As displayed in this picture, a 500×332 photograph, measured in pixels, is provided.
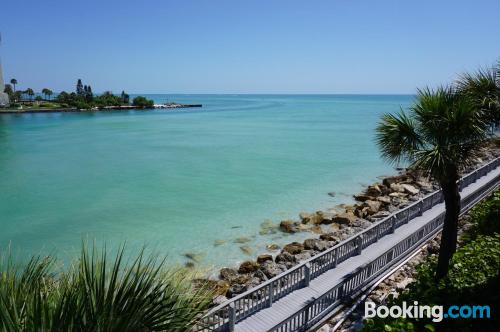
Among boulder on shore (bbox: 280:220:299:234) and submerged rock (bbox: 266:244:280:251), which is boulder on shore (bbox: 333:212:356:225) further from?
submerged rock (bbox: 266:244:280:251)

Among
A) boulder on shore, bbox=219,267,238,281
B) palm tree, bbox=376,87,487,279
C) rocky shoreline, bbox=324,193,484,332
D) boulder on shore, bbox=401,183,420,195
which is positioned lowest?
boulder on shore, bbox=219,267,238,281

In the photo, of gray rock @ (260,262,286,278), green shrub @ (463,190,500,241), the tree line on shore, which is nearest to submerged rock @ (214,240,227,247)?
gray rock @ (260,262,286,278)

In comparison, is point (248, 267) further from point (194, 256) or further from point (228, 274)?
point (194, 256)

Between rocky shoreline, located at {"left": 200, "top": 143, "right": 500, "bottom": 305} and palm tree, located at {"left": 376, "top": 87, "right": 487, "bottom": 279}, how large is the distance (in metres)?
0.60

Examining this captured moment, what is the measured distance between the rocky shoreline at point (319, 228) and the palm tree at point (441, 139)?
0.60 meters

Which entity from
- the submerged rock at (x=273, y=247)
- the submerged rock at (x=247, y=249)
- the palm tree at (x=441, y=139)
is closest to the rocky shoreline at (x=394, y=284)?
the palm tree at (x=441, y=139)

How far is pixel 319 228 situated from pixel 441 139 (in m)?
9.92

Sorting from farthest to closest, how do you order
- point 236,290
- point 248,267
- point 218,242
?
point 218,242, point 248,267, point 236,290

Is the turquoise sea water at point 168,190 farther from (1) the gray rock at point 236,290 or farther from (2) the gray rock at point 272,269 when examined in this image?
(1) the gray rock at point 236,290

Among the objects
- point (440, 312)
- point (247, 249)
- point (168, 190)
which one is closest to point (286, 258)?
point (247, 249)

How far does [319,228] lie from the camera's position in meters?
16.8

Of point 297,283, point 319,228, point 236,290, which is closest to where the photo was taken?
point 297,283

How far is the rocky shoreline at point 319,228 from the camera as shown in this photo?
11153 millimetres

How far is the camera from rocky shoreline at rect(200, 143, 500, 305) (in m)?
11.2
